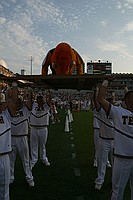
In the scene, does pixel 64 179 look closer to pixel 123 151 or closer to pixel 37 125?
pixel 37 125

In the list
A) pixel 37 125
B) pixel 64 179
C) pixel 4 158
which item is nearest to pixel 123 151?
pixel 4 158

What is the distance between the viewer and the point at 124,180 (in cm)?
369

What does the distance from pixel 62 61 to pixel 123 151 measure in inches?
124

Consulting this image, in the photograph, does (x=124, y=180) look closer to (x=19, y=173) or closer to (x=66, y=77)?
(x=66, y=77)

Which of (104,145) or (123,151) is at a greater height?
(123,151)

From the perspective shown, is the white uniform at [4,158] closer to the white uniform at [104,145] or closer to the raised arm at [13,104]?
the raised arm at [13,104]

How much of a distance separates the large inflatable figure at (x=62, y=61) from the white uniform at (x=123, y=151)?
2.55 metres

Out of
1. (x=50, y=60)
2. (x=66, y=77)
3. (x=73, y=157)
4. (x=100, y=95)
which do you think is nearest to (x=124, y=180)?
(x=100, y=95)

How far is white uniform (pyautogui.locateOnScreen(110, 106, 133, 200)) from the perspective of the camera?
3.68m

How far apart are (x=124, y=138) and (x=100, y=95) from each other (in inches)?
26.2

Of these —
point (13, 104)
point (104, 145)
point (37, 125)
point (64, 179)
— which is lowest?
point (64, 179)

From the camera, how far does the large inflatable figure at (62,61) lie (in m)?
6.23

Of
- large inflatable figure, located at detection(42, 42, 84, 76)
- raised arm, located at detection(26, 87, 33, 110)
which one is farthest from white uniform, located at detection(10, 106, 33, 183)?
large inflatable figure, located at detection(42, 42, 84, 76)

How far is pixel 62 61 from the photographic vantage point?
6.30 meters
